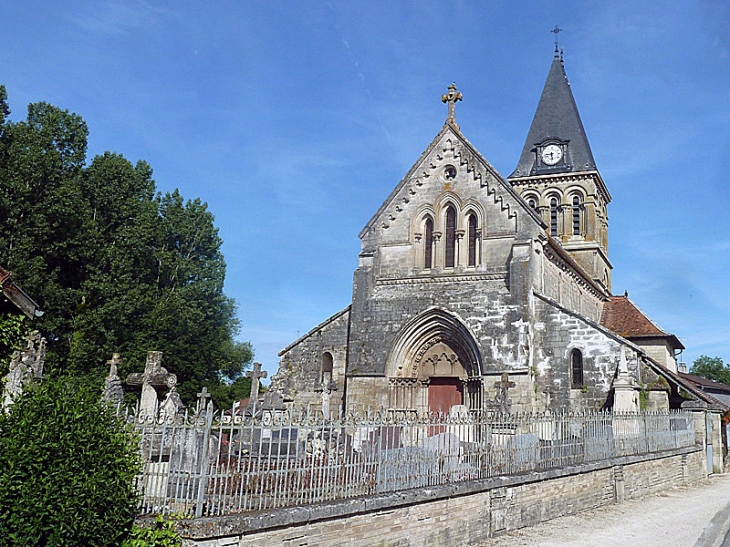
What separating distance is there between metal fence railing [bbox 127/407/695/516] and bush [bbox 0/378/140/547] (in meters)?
0.95

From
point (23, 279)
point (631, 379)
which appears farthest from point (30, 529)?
point (23, 279)

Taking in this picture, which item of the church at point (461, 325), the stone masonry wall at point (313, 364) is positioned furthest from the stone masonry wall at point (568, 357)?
the stone masonry wall at point (313, 364)

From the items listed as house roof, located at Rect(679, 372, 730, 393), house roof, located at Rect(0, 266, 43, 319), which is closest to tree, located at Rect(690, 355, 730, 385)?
house roof, located at Rect(679, 372, 730, 393)

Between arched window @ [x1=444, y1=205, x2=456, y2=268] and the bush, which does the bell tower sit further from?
the bush

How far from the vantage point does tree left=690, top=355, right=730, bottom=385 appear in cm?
8794

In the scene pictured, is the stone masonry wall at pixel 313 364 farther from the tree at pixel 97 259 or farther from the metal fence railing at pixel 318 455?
the metal fence railing at pixel 318 455

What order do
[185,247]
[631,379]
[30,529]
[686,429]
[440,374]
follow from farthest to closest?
[185,247] → [440,374] → [686,429] → [631,379] → [30,529]

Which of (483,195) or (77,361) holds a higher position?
(483,195)

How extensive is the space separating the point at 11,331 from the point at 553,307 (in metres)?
16.1

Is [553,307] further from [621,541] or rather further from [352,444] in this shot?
[352,444]

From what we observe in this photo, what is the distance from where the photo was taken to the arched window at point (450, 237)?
23.4m

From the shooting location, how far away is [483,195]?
912 inches

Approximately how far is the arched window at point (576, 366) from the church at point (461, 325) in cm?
3

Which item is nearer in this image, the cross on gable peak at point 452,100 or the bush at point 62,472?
the bush at point 62,472
